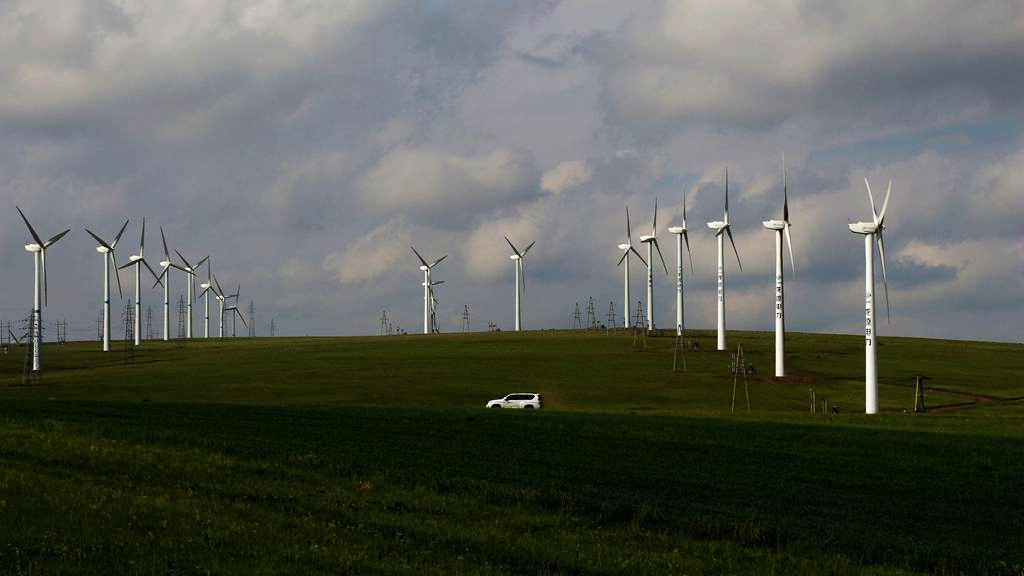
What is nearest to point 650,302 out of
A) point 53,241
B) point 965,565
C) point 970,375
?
point 970,375

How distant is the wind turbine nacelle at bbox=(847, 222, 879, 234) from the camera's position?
8662 cm

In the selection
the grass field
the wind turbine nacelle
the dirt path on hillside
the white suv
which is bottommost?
the dirt path on hillside

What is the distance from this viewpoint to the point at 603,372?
10881cm

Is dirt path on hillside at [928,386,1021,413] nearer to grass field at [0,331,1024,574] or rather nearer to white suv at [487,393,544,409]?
grass field at [0,331,1024,574]

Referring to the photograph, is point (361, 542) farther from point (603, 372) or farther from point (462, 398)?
point (603, 372)

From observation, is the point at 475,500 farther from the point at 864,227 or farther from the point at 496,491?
the point at 864,227

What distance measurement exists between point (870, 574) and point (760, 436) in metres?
25.8

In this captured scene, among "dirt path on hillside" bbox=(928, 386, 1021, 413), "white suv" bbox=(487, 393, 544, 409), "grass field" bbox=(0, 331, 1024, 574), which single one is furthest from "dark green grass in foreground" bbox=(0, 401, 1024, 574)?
"dirt path on hillside" bbox=(928, 386, 1021, 413)

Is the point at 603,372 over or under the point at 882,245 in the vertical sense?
under

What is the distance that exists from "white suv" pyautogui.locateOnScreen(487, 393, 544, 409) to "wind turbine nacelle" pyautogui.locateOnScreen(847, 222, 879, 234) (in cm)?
2945

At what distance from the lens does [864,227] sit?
86.9m

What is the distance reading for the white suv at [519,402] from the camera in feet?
259

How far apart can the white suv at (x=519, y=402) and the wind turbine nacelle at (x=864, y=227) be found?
29.5 meters

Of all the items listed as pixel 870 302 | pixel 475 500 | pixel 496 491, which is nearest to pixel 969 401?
pixel 870 302
